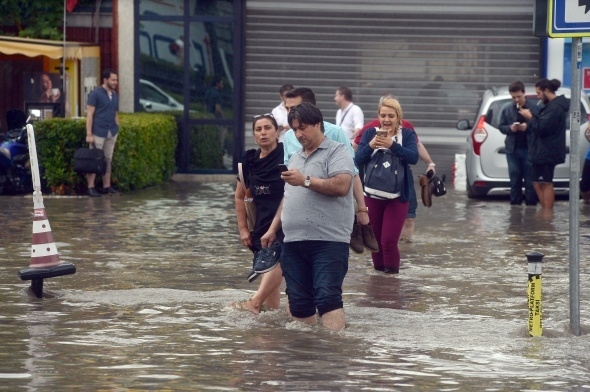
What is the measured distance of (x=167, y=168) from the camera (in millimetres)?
22188

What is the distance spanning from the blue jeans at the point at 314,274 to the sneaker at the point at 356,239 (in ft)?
2.84

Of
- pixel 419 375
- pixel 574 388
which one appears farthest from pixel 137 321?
pixel 574 388

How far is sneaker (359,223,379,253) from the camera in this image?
10.1 metres

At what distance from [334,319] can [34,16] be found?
52.4 ft

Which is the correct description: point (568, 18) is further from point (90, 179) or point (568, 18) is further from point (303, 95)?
point (90, 179)

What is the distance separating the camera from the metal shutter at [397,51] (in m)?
23.2

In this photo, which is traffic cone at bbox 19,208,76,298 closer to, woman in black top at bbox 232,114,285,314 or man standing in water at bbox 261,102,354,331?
woman in black top at bbox 232,114,285,314

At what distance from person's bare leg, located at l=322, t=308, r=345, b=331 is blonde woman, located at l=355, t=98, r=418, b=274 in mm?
2944

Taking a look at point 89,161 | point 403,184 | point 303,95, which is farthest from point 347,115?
point 303,95

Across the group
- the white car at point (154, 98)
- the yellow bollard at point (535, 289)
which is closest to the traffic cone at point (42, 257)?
the yellow bollard at point (535, 289)

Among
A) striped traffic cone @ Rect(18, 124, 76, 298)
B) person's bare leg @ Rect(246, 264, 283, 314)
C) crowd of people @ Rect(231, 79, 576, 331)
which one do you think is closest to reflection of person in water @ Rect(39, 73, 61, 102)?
crowd of people @ Rect(231, 79, 576, 331)

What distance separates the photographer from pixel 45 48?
20.8 meters

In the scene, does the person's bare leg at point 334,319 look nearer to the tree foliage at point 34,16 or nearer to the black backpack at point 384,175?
the black backpack at point 384,175

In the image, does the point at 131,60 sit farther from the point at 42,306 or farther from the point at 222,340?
the point at 222,340
